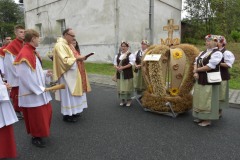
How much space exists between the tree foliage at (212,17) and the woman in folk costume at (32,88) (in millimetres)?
14519

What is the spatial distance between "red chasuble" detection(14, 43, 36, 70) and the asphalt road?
144 centimetres

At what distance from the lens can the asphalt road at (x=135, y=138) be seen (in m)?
3.60

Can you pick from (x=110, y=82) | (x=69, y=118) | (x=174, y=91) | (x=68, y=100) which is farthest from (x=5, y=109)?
(x=110, y=82)

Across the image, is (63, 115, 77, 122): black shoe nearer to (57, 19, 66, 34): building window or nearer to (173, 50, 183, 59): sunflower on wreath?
(173, 50, 183, 59): sunflower on wreath

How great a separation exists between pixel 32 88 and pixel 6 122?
650 millimetres

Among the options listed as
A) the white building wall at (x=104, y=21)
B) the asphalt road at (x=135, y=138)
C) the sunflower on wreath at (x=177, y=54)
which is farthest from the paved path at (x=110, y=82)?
the white building wall at (x=104, y=21)

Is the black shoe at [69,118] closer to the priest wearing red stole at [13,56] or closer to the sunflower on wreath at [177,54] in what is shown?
the priest wearing red stole at [13,56]

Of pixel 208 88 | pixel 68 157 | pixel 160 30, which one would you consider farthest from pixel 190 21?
pixel 68 157

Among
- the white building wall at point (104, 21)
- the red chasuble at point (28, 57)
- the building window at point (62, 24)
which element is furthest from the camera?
the building window at point (62, 24)

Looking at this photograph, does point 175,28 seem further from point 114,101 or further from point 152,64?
point 114,101

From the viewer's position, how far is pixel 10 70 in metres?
5.28

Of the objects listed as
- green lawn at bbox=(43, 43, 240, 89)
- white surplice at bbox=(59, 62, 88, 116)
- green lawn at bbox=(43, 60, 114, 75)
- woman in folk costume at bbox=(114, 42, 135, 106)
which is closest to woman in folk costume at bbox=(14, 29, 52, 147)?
white surplice at bbox=(59, 62, 88, 116)

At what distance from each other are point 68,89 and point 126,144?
172 centimetres

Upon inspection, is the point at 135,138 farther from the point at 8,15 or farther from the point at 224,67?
the point at 8,15
